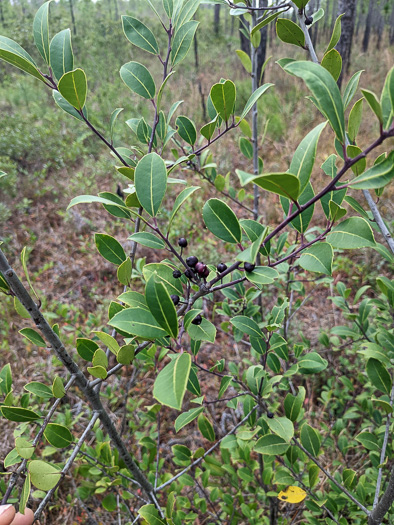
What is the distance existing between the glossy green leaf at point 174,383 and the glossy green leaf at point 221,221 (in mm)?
182

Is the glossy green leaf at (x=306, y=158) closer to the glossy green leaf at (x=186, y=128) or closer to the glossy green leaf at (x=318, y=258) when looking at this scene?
the glossy green leaf at (x=318, y=258)

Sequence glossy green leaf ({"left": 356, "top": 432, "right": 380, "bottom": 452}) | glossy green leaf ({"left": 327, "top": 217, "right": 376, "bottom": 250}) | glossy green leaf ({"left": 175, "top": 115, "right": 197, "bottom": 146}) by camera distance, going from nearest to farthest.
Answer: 1. glossy green leaf ({"left": 327, "top": 217, "right": 376, "bottom": 250})
2. glossy green leaf ({"left": 175, "top": 115, "right": 197, "bottom": 146})
3. glossy green leaf ({"left": 356, "top": 432, "right": 380, "bottom": 452})

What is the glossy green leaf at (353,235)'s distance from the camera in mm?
423

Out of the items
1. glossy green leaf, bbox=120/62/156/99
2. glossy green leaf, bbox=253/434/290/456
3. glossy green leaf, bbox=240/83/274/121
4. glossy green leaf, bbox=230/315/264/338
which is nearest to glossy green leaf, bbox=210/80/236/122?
glossy green leaf, bbox=240/83/274/121

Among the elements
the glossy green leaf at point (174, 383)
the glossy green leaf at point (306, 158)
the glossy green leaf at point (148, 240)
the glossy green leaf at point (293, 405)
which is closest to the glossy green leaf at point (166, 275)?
the glossy green leaf at point (148, 240)

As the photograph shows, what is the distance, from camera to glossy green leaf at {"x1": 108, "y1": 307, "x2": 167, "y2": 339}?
17.2 inches

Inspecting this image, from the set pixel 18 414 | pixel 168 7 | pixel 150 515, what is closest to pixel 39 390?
pixel 18 414

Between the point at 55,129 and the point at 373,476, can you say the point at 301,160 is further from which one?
the point at 55,129

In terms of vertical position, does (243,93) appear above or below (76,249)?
above

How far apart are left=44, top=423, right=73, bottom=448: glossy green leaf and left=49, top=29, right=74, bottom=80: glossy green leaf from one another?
23.4 inches

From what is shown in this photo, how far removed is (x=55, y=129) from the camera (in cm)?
485

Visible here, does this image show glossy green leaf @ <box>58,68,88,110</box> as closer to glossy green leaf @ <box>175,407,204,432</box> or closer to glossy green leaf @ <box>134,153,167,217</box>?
glossy green leaf @ <box>134,153,167,217</box>

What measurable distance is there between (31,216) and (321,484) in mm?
3356

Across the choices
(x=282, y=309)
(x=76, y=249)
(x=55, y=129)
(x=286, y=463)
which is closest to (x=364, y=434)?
(x=286, y=463)
